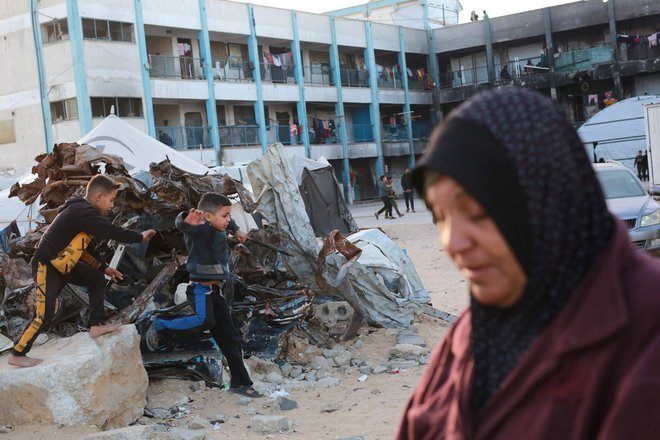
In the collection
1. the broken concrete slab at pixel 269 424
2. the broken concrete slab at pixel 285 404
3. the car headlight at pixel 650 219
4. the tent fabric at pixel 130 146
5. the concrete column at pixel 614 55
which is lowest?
the broken concrete slab at pixel 285 404

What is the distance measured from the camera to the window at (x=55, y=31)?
34.3 meters

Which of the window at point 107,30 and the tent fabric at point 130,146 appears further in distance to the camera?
the window at point 107,30

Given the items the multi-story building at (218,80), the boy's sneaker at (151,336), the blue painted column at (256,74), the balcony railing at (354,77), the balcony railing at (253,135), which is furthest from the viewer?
the balcony railing at (354,77)

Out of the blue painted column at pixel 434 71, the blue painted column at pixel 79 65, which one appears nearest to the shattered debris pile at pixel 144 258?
the blue painted column at pixel 79 65

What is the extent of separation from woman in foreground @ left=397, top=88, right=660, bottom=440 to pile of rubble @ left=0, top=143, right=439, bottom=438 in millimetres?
6116

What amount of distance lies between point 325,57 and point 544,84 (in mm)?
13083

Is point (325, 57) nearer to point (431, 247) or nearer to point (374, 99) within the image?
point (374, 99)

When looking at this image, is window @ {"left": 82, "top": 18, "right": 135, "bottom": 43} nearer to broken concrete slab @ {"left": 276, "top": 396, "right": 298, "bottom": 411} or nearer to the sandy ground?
the sandy ground

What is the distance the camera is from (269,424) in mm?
6289

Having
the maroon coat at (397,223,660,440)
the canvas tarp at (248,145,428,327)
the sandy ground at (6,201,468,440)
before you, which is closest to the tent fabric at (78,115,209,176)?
the canvas tarp at (248,145,428,327)

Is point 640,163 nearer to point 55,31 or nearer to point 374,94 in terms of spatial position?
point 374,94

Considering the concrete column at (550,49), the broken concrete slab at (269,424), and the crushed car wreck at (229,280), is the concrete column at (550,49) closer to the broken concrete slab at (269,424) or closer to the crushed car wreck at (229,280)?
the crushed car wreck at (229,280)

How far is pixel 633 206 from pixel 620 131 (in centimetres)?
2697

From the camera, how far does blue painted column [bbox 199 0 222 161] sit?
3916cm
